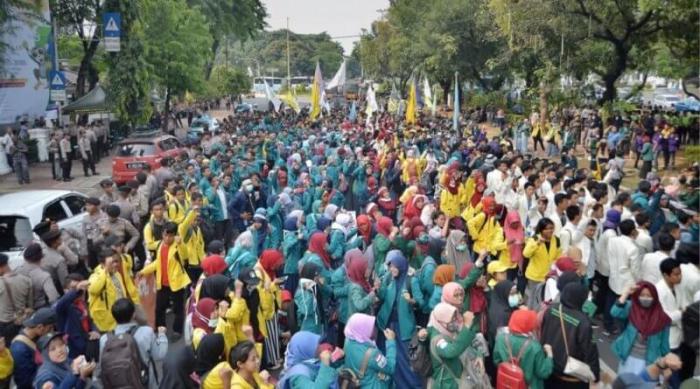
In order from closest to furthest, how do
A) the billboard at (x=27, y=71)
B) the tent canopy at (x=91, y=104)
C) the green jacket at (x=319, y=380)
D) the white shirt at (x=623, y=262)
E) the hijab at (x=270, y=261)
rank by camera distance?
the green jacket at (x=319, y=380) → the hijab at (x=270, y=261) → the white shirt at (x=623, y=262) → the billboard at (x=27, y=71) → the tent canopy at (x=91, y=104)

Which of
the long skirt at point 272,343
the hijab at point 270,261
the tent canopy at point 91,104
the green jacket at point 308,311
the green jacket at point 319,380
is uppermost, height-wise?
the tent canopy at point 91,104

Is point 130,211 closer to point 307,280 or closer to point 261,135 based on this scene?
point 307,280

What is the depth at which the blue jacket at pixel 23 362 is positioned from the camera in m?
5.11

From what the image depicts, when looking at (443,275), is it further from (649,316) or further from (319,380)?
(319,380)

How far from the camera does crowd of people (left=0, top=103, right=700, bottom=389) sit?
15.8ft

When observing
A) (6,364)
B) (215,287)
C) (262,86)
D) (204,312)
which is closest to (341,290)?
(215,287)

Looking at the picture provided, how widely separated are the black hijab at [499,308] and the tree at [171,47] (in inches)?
896

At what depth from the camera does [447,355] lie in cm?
480

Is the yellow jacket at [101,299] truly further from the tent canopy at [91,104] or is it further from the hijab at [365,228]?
the tent canopy at [91,104]

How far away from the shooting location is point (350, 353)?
4.86 meters

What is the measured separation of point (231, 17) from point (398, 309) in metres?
43.9

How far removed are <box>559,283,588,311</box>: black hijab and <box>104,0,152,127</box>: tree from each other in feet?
74.0

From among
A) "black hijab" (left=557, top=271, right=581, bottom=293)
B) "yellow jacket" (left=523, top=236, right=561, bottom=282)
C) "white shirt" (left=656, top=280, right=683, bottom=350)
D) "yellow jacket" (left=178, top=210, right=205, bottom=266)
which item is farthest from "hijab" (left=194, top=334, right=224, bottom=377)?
"yellow jacket" (left=523, top=236, right=561, bottom=282)

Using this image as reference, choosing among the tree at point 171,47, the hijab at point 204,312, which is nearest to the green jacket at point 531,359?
the hijab at point 204,312
